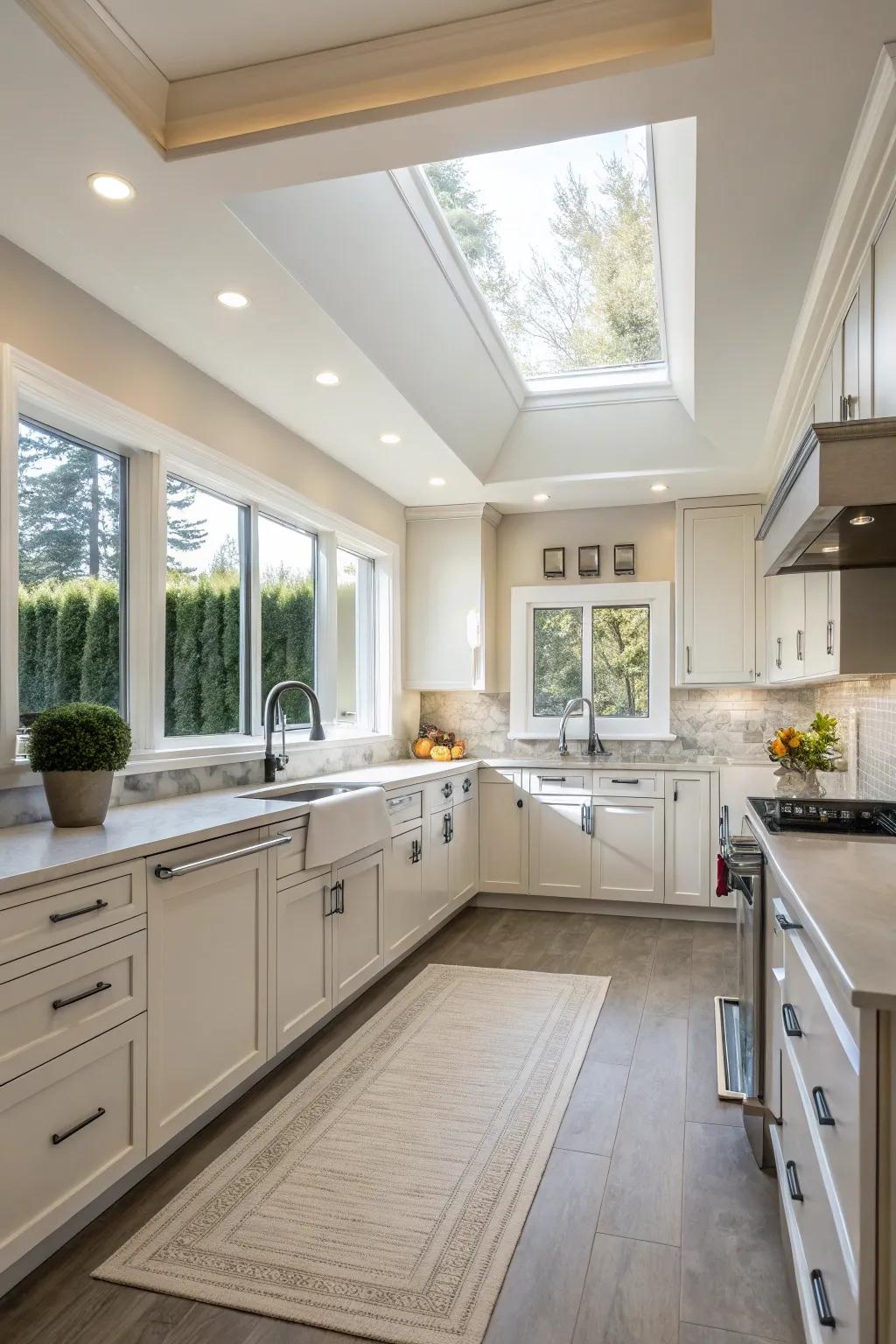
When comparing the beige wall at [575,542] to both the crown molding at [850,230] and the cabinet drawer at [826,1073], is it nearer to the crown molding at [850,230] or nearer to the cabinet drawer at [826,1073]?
the crown molding at [850,230]

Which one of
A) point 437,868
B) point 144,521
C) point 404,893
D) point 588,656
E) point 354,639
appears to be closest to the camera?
point 144,521

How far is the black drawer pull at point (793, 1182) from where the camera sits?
1.75 m

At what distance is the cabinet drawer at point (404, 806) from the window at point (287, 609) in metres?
0.67

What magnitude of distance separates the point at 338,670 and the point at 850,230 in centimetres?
330

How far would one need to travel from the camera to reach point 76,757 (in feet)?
7.88

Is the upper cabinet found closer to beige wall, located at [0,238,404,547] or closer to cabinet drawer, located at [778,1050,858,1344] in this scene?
beige wall, located at [0,238,404,547]

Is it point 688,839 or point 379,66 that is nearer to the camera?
point 379,66

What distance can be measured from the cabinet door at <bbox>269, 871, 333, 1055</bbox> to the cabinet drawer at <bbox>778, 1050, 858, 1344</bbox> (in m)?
1.56

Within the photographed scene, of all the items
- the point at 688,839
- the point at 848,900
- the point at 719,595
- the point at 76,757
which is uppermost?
the point at 719,595

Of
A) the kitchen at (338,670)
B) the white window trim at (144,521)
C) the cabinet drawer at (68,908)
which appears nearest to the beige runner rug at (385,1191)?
the kitchen at (338,670)

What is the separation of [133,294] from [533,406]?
8.04ft

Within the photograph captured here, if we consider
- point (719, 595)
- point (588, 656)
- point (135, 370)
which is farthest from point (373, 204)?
point (588, 656)

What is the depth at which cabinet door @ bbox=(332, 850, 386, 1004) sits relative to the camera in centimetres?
335

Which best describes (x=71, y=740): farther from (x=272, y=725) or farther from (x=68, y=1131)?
(x=272, y=725)
